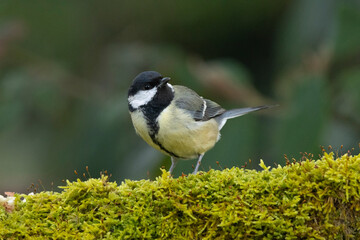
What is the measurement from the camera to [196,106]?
3752 mm

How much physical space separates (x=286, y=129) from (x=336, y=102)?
0.64m

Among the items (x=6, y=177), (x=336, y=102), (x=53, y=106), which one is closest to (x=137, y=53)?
(x=53, y=106)

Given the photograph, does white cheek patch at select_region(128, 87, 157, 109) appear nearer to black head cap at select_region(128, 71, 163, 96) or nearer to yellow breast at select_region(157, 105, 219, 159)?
black head cap at select_region(128, 71, 163, 96)

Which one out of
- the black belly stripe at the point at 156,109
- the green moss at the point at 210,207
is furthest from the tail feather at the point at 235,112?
the green moss at the point at 210,207

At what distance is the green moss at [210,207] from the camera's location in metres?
2.16

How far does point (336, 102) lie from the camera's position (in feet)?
14.9

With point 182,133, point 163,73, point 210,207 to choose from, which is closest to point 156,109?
point 182,133

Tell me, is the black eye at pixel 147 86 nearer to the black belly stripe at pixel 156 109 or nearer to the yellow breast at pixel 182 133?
the black belly stripe at pixel 156 109

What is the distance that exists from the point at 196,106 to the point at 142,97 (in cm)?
41

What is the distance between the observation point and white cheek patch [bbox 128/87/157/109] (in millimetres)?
3516

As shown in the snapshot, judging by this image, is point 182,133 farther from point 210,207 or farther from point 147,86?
point 210,207

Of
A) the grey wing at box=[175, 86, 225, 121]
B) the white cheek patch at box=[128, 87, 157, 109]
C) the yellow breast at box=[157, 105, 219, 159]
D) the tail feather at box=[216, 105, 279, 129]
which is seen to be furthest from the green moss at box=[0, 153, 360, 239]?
the tail feather at box=[216, 105, 279, 129]

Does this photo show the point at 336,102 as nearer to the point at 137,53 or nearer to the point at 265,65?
the point at 265,65

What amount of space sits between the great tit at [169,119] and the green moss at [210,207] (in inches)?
37.1
